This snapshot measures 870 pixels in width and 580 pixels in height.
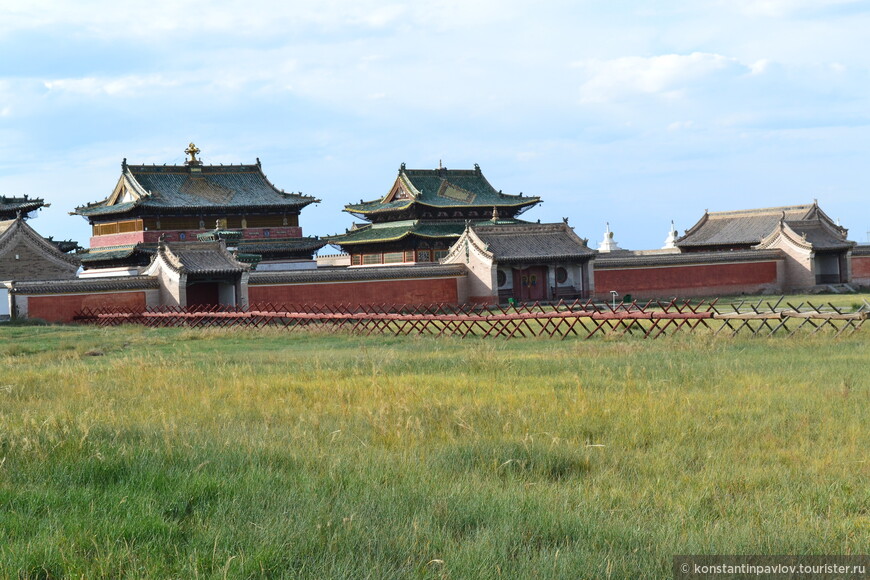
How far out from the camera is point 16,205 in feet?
149

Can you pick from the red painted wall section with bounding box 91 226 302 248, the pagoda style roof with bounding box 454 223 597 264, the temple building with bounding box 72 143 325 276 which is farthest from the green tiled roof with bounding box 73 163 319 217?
the pagoda style roof with bounding box 454 223 597 264

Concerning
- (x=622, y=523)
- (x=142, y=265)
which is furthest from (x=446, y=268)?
(x=622, y=523)

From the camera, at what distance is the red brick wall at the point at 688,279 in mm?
42844

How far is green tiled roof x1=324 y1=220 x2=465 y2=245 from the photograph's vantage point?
47188 millimetres

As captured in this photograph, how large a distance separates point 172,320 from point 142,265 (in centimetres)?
1464

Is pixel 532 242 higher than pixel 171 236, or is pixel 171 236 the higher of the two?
pixel 171 236

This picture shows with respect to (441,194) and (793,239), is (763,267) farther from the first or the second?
(441,194)

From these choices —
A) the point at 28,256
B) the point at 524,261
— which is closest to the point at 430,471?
the point at 524,261

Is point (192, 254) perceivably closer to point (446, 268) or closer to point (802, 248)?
point (446, 268)

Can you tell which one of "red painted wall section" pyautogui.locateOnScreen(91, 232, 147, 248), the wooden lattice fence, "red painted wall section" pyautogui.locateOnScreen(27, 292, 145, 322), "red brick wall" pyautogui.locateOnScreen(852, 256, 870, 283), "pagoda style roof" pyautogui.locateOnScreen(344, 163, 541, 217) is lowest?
the wooden lattice fence

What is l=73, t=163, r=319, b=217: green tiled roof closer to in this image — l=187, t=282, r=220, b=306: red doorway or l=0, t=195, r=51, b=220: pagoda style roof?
l=0, t=195, r=51, b=220: pagoda style roof

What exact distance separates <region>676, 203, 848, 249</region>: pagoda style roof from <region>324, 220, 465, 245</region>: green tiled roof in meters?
13.0

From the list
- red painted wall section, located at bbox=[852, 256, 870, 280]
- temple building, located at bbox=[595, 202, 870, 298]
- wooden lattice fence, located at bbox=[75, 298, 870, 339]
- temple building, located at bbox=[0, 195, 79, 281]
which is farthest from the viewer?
red painted wall section, located at bbox=[852, 256, 870, 280]

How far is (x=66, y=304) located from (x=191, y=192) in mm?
14834
